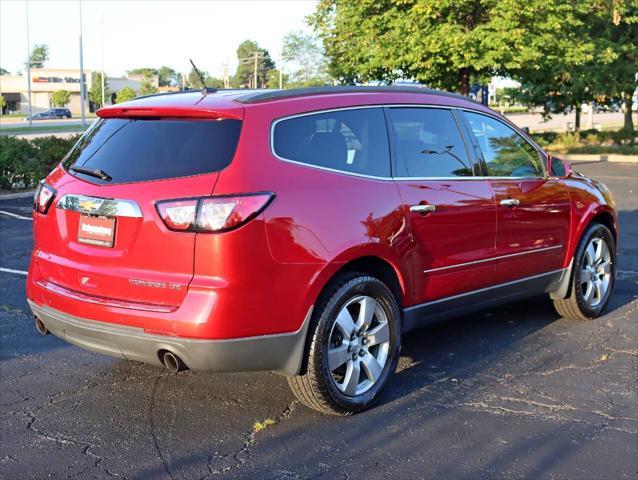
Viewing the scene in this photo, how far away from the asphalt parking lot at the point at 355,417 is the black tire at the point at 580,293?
0.94 feet

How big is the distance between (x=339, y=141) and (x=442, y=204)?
0.85 metres

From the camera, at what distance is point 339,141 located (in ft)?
→ 14.3

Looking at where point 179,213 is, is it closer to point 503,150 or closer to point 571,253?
point 503,150

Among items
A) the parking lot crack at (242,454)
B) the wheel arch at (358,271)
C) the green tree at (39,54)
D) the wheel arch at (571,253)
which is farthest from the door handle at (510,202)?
the green tree at (39,54)

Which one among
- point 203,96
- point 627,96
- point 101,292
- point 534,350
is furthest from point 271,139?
point 627,96

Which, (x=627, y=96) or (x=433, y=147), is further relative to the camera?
(x=627, y=96)

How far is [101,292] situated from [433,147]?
2329 mm

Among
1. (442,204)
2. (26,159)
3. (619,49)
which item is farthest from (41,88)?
(442,204)

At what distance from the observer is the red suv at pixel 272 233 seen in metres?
3.72

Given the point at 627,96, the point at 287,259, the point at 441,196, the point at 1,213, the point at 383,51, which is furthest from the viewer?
the point at 627,96

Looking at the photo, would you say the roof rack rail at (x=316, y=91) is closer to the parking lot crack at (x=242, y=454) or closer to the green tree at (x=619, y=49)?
the parking lot crack at (x=242, y=454)

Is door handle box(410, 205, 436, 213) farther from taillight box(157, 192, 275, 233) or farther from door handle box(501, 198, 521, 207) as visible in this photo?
taillight box(157, 192, 275, 233)

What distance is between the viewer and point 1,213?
12781 millimetres

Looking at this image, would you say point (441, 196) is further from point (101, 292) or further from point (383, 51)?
point (383, 51)
